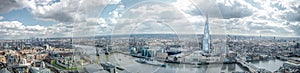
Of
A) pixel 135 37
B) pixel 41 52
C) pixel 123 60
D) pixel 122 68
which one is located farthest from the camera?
pixel 41 52

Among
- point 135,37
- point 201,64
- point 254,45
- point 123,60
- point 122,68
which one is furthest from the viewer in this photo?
point 254,45

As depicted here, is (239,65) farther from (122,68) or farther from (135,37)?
(135,37)

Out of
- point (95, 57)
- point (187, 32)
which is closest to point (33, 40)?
point (95, 57)

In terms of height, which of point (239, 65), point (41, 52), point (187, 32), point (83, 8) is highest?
point (83, 8)

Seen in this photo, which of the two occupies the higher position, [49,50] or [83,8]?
[83,8]

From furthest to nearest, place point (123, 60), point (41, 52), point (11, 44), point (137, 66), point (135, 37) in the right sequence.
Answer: point (41, 52) → point (11, 44) → point (137, 66) → point (123, 60) → point (135, 37)

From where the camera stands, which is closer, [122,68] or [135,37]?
[135,37]

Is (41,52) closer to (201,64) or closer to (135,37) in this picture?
(201,64)

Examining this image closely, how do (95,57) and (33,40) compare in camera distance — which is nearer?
(95,57)

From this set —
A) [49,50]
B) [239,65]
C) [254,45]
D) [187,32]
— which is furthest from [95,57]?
[254,45]
